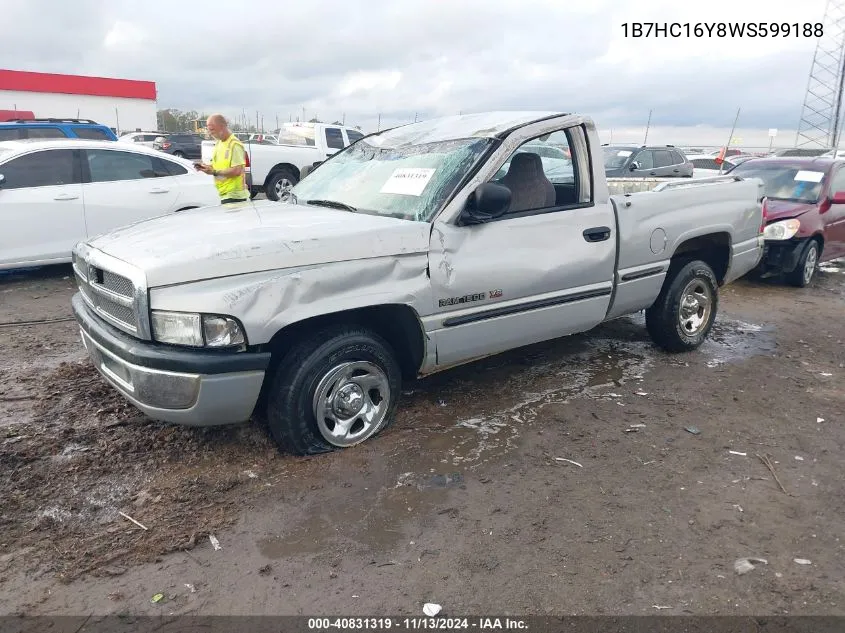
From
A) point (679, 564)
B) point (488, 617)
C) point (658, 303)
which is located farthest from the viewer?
point (658, 303)

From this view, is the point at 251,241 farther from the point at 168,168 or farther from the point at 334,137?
the point at 334,137

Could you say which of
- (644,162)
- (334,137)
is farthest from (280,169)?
(644,162)

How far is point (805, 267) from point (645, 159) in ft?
15.9

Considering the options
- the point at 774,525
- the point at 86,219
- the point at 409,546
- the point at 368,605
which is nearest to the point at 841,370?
the point at 774,525

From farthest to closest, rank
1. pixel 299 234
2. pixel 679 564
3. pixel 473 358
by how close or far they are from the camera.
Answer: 1. pixel 473 358
2. pixel 299 234
3. pixel 679 564

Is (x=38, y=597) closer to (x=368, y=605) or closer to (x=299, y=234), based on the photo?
(x=368, y=605)

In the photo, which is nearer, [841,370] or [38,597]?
[38,597]

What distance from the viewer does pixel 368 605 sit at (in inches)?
99.0

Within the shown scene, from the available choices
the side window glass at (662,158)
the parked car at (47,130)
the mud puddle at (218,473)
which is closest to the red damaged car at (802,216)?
the side window glass at (662,158)

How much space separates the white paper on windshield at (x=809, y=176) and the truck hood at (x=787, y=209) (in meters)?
0.44

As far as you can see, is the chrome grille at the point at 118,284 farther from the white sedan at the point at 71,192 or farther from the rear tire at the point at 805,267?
the rear tire at the point at 805,267

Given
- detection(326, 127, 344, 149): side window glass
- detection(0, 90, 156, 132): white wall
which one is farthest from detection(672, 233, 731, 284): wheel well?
detection(0, 90, 156, 132): white wall

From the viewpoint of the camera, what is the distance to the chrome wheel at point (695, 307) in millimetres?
5332

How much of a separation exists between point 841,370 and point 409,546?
4.26 meters
